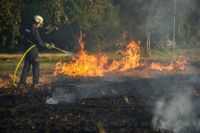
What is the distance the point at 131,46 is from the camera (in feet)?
82.1

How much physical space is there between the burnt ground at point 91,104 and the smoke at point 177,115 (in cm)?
18

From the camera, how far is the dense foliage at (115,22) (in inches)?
953

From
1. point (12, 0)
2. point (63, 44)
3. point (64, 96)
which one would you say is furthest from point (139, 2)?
point (64, 96)

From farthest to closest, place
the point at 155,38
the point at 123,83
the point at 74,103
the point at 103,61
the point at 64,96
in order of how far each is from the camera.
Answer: the point at 155,38 < the point at 103,61 < the point at 123,83 < the point at 64,96 < the point at 74,103

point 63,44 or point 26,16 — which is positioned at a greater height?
point 26,16

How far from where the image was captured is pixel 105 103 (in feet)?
34.2

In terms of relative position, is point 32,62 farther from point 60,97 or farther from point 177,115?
point 177,115

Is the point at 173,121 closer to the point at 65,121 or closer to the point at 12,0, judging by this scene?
the point at 65,121

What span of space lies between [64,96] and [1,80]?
11.6 feet

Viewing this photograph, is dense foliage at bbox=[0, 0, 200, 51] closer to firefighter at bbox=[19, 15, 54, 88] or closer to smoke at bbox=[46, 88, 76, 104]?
firefighter at bbox=[19, 15, 54, 88]

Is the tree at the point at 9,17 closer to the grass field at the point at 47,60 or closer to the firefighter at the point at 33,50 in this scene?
the firefighter at the point at 33,50

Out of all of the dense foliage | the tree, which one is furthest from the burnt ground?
the dense foliage

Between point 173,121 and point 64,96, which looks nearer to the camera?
point 173,121

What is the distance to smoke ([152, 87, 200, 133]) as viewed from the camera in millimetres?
7824
